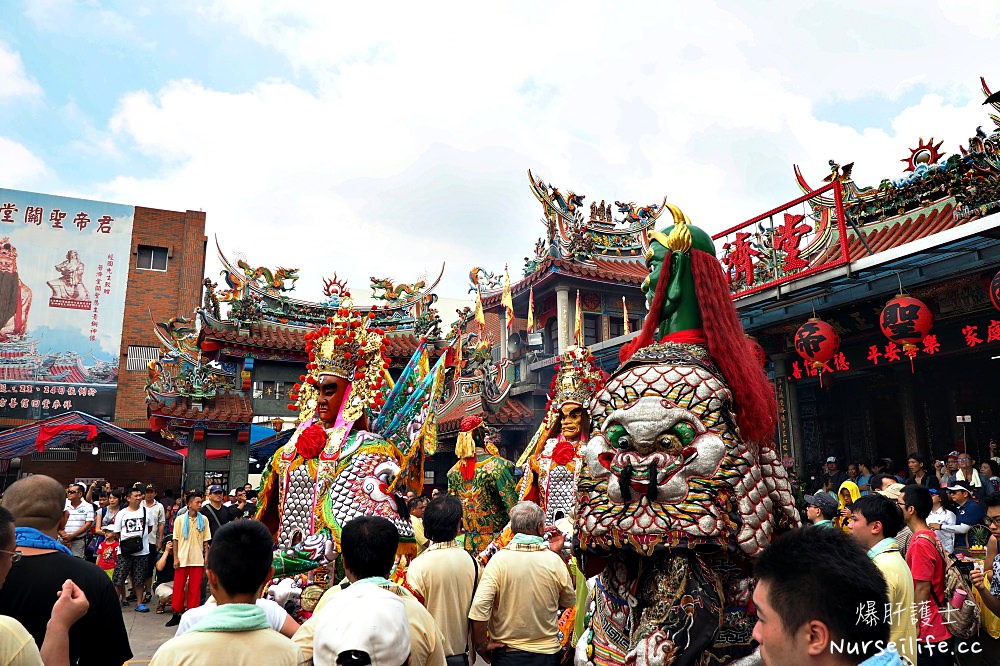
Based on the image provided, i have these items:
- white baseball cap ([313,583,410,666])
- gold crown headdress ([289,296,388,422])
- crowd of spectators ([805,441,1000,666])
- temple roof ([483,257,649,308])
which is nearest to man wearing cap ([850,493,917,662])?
crowd of spectators ([805,441,1000,666])

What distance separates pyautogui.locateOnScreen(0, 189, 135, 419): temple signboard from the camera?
26.3 meters

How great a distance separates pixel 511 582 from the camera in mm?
3645

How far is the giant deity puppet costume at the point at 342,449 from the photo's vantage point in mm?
4520

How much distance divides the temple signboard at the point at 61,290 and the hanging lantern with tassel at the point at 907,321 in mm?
26345

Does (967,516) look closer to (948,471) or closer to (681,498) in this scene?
(948,471)

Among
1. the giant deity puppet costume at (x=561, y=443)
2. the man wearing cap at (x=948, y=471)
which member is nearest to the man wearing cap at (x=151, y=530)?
the giant deity puppet costume at (x=561, y=443)

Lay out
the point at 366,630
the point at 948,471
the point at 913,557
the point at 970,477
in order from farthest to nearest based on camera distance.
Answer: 1. the point at 948,471
2. the point at 970,477
3. the point at 913,557
4. the point at 366,630

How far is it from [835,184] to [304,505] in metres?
8.29

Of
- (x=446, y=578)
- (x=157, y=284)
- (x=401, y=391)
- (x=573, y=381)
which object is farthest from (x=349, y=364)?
(x=157, y=284)

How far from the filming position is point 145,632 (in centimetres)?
766

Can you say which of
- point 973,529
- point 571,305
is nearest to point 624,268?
point 571,305

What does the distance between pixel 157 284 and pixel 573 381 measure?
25284mm

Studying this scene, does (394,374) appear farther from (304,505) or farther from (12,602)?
(12,602)

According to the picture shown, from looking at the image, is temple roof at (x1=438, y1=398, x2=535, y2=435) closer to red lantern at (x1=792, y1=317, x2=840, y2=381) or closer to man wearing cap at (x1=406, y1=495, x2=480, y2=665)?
red lantern at (x1=792, y1=317, x2=840, y2=381)
